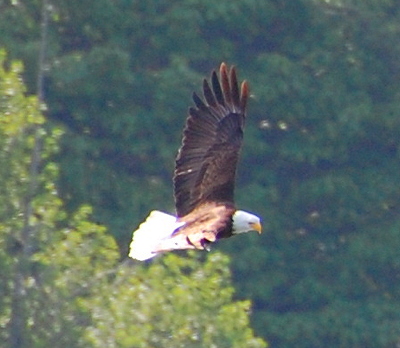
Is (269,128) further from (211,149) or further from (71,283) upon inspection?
(211,149)

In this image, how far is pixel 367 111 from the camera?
21.7 metres

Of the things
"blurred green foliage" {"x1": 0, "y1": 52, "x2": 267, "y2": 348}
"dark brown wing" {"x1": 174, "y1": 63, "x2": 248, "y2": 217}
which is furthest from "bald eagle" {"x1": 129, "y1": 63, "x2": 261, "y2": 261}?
"blurred green foliage" {"x1": 0, "y1": 52, "x2": 267, "y2": 348}

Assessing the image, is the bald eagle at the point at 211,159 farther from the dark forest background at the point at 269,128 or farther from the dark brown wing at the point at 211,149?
the dark forest background at the point at 269,128

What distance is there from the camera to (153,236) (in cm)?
958

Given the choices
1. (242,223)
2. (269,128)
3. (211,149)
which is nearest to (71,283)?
(211,149)

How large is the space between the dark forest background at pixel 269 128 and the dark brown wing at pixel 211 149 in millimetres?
9052

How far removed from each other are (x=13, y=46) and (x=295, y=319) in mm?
3998

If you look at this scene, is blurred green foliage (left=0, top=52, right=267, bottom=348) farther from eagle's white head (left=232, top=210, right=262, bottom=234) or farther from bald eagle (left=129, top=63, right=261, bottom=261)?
eagle's white head (left=232, top=210, right=262, bottom=234)

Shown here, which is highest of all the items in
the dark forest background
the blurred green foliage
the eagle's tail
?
the eagle's tail

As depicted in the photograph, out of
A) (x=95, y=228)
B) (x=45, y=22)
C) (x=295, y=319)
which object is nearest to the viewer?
(x=95, y=228)

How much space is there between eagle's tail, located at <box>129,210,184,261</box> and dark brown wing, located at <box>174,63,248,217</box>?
0.18 meters

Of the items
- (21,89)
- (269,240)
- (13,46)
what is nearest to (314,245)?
(269,240)

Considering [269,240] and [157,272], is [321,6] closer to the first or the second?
[269,240]

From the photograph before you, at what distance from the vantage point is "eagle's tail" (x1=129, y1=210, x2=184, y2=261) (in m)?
9.37
